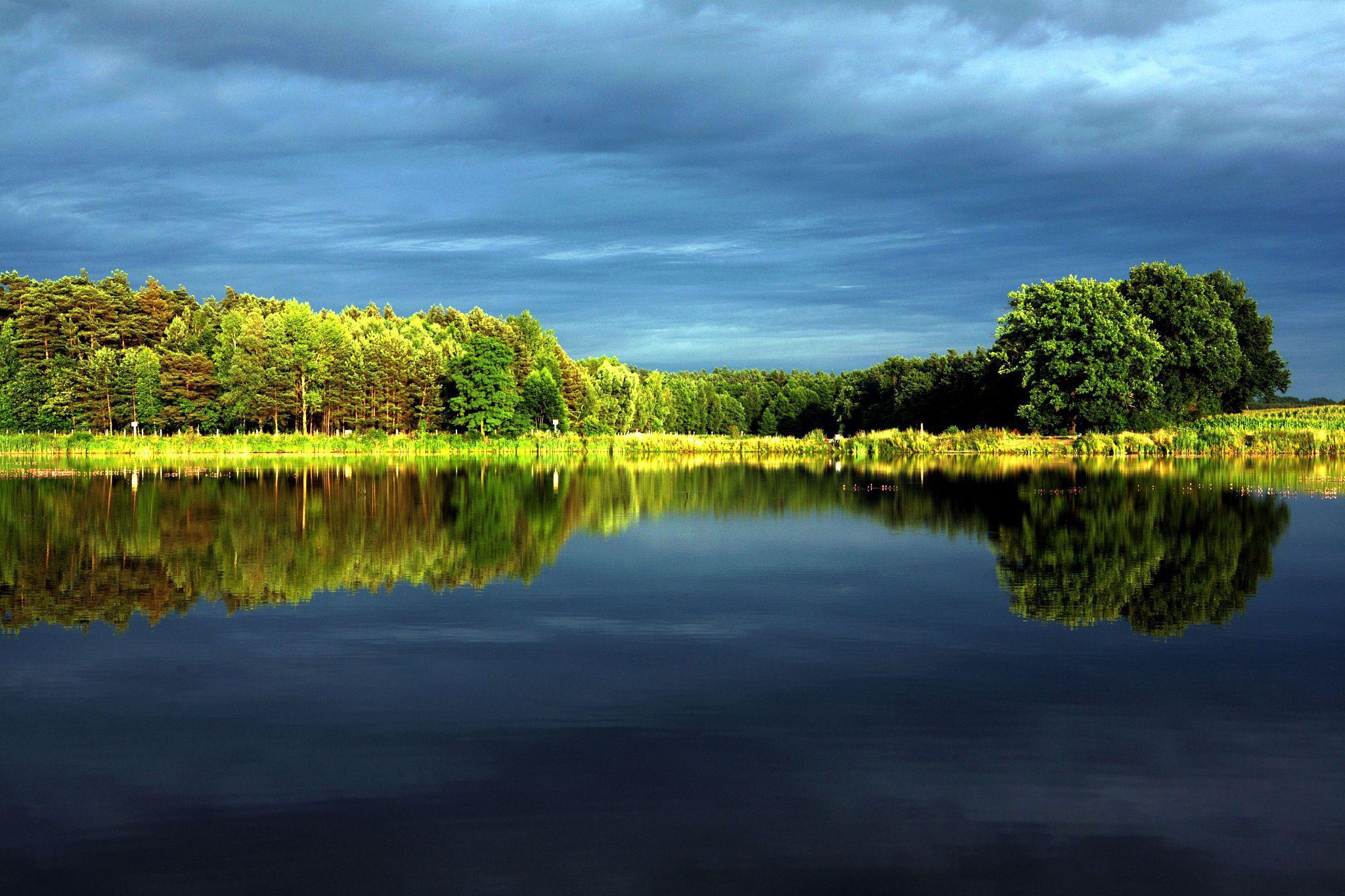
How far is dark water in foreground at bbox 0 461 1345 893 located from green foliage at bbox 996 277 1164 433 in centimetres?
5664

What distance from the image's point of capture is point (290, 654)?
10.7 m

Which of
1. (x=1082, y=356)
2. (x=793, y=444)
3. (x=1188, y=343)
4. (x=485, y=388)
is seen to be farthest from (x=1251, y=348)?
(x=485, y=388)

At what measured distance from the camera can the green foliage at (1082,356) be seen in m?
71.7

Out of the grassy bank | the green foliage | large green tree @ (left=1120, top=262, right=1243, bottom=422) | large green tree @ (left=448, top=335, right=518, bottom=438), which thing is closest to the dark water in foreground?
the grassy bank

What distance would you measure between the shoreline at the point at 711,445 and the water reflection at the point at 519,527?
74.1 ft

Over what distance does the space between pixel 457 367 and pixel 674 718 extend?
85222 mm

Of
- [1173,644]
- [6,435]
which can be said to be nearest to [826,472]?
[1173,644]

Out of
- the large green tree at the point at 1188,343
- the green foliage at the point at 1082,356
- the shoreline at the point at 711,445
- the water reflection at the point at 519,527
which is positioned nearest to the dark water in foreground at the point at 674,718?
the water reflection at the point at 519,527

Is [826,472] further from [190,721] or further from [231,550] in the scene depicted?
[190,721]

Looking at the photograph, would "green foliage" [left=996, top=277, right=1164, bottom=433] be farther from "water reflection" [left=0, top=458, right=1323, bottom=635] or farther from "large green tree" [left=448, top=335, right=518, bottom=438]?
Answer: "large green tree" [left=448, top=335, right=518, bottom=438]

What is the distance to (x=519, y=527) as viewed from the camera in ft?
77.4

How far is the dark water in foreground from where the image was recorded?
5.84 m

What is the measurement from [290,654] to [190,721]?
2322mm

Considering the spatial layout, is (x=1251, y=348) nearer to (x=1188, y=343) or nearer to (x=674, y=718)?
(x=1188, y=343)
